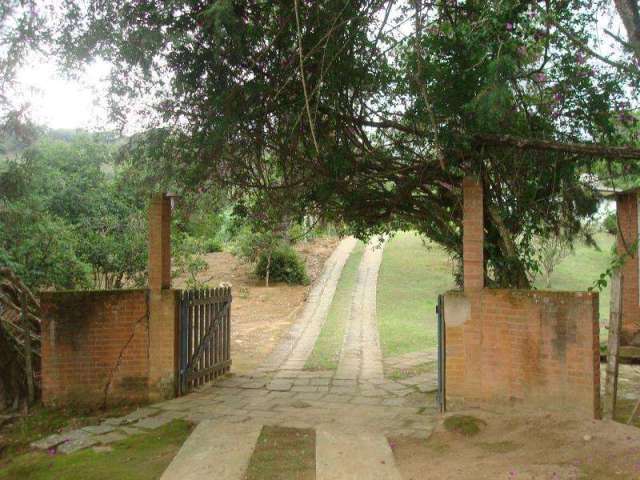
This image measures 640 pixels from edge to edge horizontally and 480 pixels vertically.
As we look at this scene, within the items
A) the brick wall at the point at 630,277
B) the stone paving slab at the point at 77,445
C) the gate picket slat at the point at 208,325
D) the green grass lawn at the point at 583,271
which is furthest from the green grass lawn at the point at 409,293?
the stone paving slab at the point at 77,445

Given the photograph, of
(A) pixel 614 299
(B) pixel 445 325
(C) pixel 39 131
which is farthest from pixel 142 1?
(A) pixel 614 299

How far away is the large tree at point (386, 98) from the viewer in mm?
6176

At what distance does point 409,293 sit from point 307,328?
8.89 m

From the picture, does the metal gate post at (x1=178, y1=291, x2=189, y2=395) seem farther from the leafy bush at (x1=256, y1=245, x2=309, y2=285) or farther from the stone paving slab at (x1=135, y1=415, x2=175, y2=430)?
the leafy bush at (x1=256, y1=245, x2=309, y2=285)

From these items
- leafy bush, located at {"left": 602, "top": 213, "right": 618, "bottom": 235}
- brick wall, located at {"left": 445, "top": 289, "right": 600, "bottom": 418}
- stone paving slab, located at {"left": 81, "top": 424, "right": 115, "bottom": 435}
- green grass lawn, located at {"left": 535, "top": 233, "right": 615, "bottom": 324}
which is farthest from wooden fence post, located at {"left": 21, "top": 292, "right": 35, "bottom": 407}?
green grass lawn, located at {"left": 535, "top": 233, "right": 615, "bottom": 324}

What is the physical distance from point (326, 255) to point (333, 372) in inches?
916

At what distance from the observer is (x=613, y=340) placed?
5.82 meters

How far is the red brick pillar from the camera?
800cm

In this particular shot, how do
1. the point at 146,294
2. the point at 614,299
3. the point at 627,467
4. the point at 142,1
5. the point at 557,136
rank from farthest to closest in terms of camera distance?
the point at 146,294 < the point at 557,136 < the point at 142,1 < the point at 614,299 < the point at 627,467

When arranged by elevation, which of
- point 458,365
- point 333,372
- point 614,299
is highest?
point 614,299

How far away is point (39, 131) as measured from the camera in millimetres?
8484

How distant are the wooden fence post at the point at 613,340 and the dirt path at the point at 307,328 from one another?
17.9 feet

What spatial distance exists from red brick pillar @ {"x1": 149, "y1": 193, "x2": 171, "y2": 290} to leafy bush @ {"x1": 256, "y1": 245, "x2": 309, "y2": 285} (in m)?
15.9

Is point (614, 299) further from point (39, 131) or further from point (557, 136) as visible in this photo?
point (39, 131)
